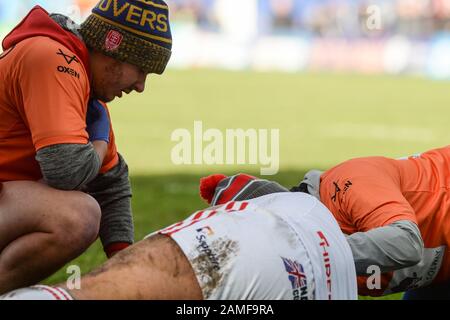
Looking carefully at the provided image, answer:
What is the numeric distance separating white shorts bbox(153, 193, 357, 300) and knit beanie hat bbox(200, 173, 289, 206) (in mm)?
382

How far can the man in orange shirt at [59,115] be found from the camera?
3.77m

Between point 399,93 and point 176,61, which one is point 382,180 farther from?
point 176,61

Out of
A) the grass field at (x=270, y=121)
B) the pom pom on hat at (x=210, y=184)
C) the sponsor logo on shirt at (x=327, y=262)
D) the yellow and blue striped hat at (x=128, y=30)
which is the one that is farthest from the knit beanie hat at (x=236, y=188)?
the grass field at (x=270, y=121)

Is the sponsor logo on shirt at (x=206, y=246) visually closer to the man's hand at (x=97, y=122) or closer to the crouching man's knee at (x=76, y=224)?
the crouching man's knee at (x=76, y=224)

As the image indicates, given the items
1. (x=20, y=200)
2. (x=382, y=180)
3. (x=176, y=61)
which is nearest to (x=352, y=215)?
(x=382, y=180)

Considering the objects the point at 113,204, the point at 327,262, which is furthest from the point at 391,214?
the point at 113,204

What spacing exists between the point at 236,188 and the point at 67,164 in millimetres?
654

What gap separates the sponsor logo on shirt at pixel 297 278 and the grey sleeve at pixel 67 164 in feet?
3.28

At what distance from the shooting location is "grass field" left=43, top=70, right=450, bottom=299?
8398 millimetres

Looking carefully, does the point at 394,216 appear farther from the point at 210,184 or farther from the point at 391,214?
the point at 210,184

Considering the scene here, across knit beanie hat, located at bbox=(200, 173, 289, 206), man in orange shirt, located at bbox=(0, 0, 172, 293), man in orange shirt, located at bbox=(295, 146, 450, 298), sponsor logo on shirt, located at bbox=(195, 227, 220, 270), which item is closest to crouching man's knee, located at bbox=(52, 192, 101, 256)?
man in orange shirt, located at bbox=(0, 0, 172, 293)

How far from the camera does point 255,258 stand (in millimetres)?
3164

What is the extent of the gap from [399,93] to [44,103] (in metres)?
18.3

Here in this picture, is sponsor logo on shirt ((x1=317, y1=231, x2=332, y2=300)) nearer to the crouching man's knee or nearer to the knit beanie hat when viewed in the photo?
the knit beanie hat
